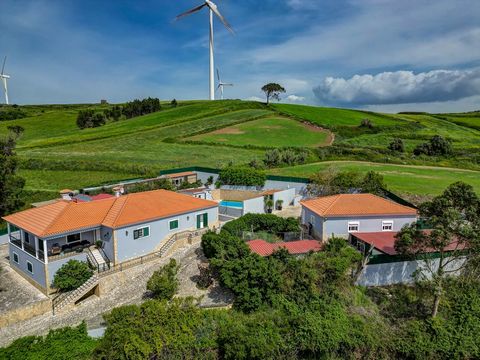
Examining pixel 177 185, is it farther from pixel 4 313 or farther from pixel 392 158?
pixel 392 158

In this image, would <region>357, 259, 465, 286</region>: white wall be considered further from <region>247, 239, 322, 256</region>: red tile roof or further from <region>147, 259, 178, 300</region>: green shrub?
<region>147, 259, 178, 300</region>: green shrub

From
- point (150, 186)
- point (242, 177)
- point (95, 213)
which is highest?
point (242, 177)

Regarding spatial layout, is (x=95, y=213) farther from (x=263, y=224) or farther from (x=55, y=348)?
(x=55, y=348)

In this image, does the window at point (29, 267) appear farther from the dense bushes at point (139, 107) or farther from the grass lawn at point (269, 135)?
the dense bushes at point (139, 107)

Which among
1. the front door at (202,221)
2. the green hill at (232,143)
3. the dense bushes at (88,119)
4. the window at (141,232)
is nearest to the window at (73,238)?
the window at (141,232)

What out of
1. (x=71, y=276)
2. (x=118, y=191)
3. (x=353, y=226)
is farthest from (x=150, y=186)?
(x=353, y=226)
